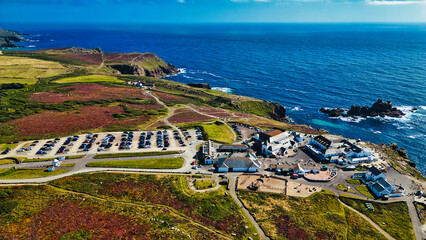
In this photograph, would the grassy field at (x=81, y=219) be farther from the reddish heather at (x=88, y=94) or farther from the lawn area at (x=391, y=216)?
the reddish heather at (x=88, y=94)

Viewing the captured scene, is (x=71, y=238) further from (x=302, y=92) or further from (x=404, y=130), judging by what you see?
(x=302, y=92)

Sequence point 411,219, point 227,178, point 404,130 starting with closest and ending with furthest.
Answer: point 411,219 < point 227,178 < point 404,130

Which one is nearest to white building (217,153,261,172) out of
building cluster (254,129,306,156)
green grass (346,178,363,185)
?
building cluster (254,129,306,156)

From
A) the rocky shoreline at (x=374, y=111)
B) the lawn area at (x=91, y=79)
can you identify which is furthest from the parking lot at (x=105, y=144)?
the rocky shoreline at (x=374, y=111)

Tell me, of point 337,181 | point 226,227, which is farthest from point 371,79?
point 226,227

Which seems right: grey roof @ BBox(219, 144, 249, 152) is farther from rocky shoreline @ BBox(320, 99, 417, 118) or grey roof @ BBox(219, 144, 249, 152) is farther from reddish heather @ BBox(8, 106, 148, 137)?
rocky shoreline @ BBox(320, 99, 417, 118)

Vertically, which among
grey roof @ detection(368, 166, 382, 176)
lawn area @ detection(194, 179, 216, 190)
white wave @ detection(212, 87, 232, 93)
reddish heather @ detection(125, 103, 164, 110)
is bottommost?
lawn area @ detection(194, 179, 216, 190)

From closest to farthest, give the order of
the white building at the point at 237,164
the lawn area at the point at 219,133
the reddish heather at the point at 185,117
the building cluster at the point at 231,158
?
1. the white building at the point at 237,164
2. the building cluster at the point at 231,158
3. the lawn area at the point at 219,133
4. the reddish heather at the point at 185,117
